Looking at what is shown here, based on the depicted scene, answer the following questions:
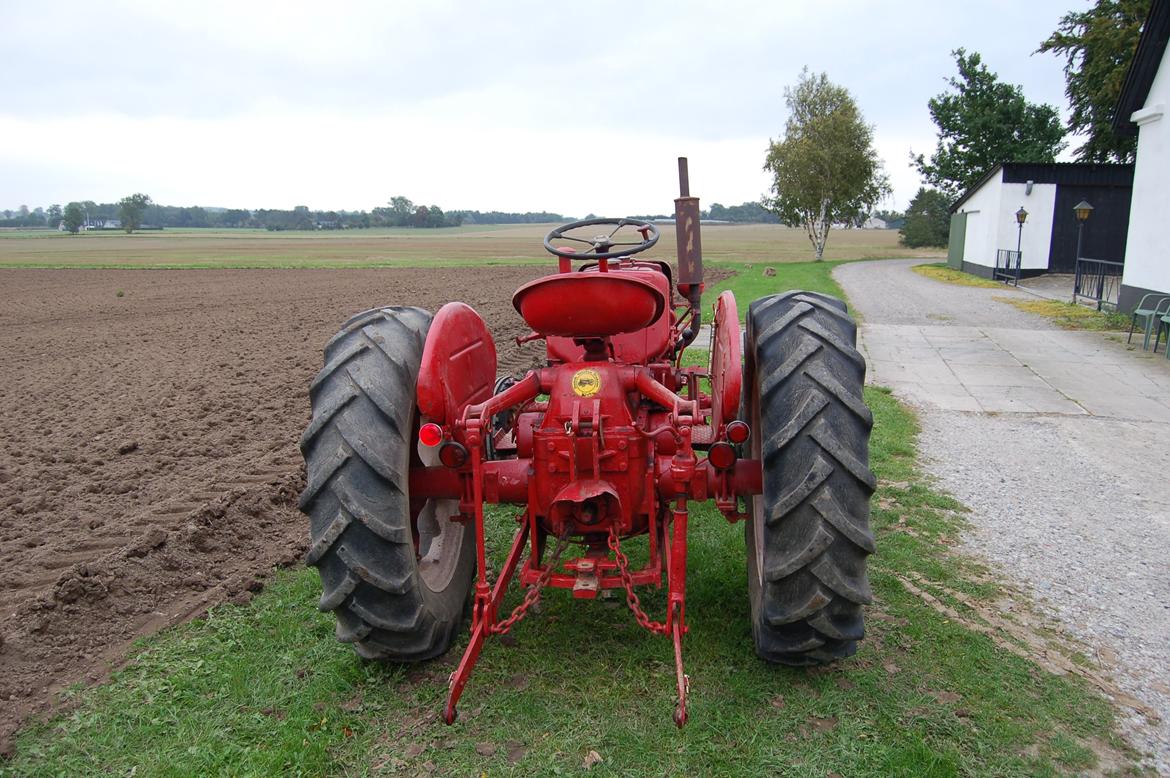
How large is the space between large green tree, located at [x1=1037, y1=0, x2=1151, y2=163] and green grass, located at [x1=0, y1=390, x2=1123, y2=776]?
23975mm

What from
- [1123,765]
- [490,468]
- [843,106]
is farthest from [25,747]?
[843,106]

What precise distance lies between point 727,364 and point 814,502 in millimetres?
593

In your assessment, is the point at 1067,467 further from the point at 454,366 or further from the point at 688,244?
the point at 454,366

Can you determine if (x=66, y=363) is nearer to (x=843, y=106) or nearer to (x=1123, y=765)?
(x=1123, y=765)

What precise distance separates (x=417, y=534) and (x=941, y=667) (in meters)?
2.18

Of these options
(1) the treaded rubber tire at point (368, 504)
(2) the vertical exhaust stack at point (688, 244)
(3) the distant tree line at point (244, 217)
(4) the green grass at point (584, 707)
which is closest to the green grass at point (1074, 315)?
(2) the vertical exhaust stack at point (688, 244)

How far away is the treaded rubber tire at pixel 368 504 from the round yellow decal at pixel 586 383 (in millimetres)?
642

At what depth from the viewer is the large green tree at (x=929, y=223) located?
5188 centimetres

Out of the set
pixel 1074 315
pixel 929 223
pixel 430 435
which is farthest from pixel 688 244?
pixel 929 223

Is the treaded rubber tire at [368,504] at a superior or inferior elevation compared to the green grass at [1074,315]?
superior

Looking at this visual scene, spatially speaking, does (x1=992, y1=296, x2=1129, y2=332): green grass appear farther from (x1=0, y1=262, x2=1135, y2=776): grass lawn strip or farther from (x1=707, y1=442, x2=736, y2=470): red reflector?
(x1=707, y1=442, x2=736, y2=470): red reflector

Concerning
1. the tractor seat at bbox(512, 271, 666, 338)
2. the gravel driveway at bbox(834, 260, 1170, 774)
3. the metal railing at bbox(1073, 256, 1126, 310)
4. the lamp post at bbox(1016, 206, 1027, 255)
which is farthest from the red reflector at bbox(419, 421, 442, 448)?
the lamp post at bbox(1016, 206, 1027, 255)

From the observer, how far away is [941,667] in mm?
3203

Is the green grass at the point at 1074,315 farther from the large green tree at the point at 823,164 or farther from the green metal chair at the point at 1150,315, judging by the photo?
the large green tree at the point at 823,164
